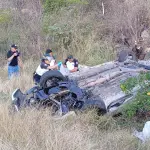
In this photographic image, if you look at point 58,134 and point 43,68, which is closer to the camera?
point 58,134

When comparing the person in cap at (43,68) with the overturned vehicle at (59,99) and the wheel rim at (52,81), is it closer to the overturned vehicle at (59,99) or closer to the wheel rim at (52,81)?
the wheel rim at (52,81)

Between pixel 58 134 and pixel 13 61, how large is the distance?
741 cm

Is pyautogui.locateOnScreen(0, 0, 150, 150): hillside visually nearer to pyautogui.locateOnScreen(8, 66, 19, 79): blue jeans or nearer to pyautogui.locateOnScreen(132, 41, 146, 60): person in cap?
pyautogui.locateOnScreen(132, 41, 146, 60): person in cap

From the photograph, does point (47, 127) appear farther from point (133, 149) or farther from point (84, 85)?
point (84, 85)

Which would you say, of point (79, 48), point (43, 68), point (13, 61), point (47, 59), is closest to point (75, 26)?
point (79, 48)

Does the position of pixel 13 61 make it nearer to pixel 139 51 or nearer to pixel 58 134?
pixel 139 51

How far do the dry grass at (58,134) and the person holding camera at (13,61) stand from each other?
5.51m

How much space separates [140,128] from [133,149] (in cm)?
162

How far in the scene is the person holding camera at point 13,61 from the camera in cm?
1200

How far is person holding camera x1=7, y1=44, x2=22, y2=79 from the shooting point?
12000 mm

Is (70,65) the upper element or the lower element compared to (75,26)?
lower

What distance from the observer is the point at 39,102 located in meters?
7.40

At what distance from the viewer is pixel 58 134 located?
5090mm

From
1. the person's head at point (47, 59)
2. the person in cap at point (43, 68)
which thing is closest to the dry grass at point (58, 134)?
the person in cap at point (43, 68)
